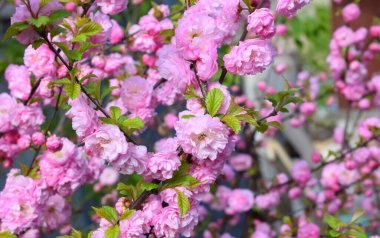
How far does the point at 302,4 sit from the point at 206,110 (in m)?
0.33

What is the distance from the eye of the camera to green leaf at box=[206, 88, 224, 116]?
1291 millimetres

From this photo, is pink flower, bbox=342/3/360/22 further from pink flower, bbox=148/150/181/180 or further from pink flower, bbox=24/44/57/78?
pink flower, bbox=148/150/181/180

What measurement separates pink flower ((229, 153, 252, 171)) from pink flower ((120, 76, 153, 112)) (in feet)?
4.58

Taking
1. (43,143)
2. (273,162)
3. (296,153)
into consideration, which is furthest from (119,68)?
(296,153)

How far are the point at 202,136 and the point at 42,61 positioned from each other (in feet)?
1.93

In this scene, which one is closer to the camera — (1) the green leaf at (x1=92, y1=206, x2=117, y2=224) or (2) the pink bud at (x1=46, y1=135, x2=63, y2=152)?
(1) the green leaf at (x1=92, y1=206, x2=117, y2=224)

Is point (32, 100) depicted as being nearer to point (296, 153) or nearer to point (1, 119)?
point (1, 119)

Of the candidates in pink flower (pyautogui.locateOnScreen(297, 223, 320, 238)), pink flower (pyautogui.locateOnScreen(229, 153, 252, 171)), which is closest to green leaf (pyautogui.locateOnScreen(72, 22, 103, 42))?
pink flower (pyautogui.locateOnScreen(297, 223, 320, 238))

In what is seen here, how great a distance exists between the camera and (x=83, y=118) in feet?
4.31

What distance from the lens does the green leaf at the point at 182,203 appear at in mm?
1295

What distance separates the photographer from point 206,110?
1.35m

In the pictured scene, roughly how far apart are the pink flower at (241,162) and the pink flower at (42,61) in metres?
1.62

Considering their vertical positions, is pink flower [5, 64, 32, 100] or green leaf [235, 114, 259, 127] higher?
green leaf [235, 114, 259, 127]

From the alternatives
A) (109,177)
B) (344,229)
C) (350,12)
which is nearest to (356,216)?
(344,229)
